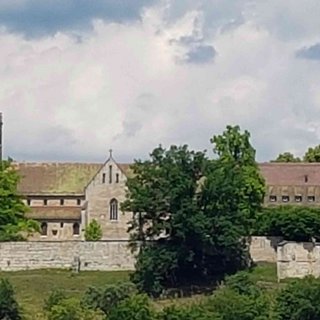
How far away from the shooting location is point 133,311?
78.8m

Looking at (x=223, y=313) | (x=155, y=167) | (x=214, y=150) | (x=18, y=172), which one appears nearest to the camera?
(x=223, y=313)

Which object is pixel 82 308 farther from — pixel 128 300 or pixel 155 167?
pixel 155 167

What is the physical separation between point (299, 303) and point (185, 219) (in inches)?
480

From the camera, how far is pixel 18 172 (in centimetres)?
11756

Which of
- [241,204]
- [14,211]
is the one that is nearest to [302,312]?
[241,204]

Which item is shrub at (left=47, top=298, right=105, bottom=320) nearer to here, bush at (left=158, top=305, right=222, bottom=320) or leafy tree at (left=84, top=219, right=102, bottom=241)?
bush at (left=158, top=305, right=222, bottom=320)

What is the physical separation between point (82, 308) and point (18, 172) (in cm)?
3662

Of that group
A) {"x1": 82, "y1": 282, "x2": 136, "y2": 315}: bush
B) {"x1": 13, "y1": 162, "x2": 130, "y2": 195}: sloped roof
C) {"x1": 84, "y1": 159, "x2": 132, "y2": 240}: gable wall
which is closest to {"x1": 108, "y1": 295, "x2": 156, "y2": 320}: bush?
{"x1": 82, "y1": 282, "x2": 136, "y2": 315}: bush

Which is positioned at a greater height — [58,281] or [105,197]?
[105,197]

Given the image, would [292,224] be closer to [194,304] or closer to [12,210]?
[194,304]

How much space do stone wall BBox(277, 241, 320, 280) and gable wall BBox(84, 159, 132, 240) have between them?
23.4m

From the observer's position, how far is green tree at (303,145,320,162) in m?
138

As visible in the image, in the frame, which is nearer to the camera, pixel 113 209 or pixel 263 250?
pixel 263 250

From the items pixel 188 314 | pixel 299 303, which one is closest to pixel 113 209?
pixel 299 303
